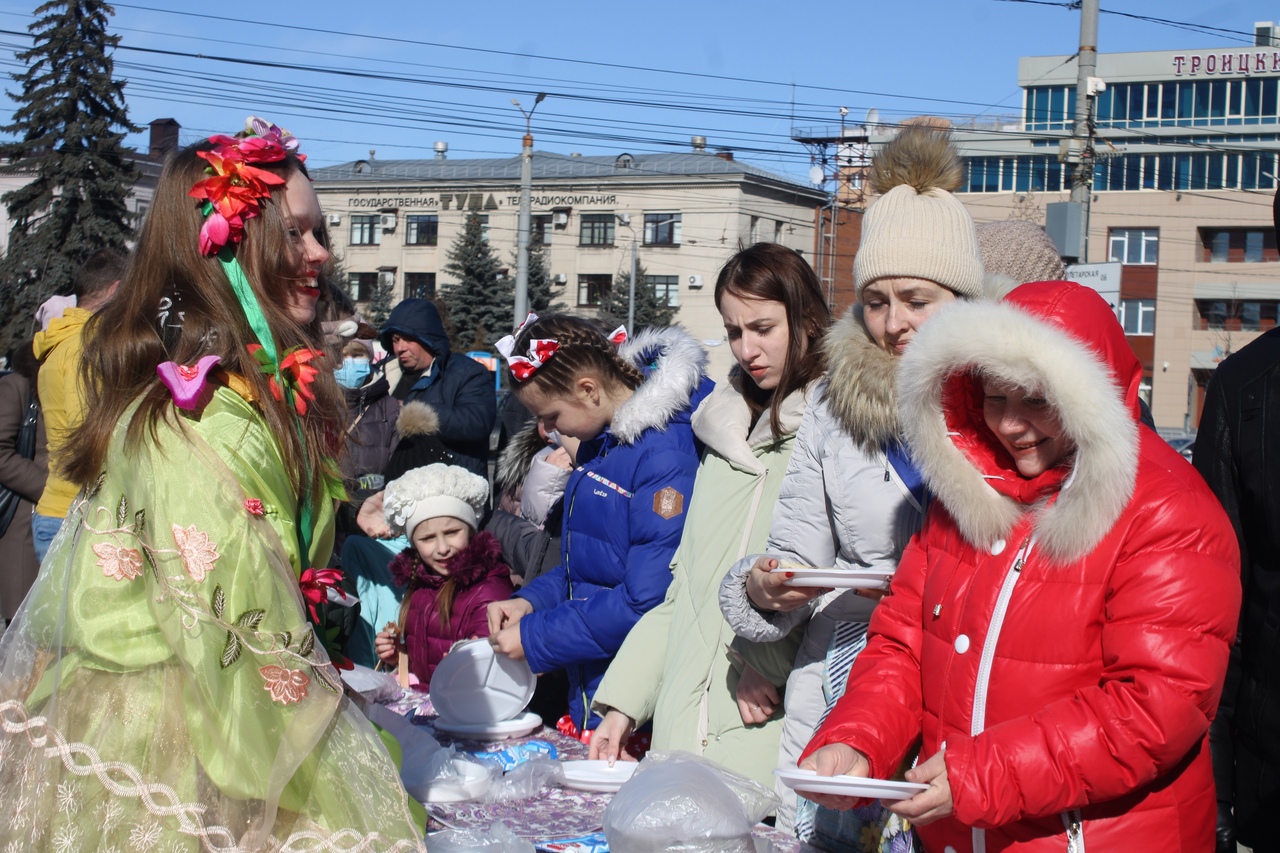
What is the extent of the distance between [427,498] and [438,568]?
0.30 m

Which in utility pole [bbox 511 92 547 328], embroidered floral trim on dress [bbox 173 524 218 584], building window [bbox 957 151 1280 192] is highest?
building window [bbox 957 151 1280 192]

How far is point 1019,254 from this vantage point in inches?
111

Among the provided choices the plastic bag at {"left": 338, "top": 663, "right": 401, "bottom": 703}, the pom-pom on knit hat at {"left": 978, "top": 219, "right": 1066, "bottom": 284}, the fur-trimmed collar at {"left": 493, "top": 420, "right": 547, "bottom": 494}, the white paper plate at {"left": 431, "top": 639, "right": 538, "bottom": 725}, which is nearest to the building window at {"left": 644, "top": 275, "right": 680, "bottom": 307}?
the fur-trimmed collar at {"left": 493, "top": 420, "right": 547, "bottom": 494}

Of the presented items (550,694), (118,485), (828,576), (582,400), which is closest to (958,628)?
(828,576)

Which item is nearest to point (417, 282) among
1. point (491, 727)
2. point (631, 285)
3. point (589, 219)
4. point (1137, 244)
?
point (589, 219)

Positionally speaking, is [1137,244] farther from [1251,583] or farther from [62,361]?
[1251,583]

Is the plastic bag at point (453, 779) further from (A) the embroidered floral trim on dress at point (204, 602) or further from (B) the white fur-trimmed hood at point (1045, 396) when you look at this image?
(B) the white fur-trimmed hood at point (1045, 396)

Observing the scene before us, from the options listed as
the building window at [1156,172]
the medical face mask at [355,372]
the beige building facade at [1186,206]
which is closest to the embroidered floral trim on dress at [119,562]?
the medical face mask at [355,372]

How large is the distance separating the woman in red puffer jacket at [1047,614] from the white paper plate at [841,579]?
5cm

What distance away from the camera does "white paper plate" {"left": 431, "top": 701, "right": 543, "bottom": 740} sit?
3193 mm

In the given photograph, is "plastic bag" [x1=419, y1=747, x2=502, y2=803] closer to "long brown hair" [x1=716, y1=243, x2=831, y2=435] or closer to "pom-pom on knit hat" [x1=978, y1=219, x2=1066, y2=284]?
"long brown hair" [x1=716, y1=243, x2=831, y2=435]

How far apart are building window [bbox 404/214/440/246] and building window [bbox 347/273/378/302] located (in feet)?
8.11

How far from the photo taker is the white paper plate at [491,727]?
3.19 metres

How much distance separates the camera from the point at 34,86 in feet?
88.2
